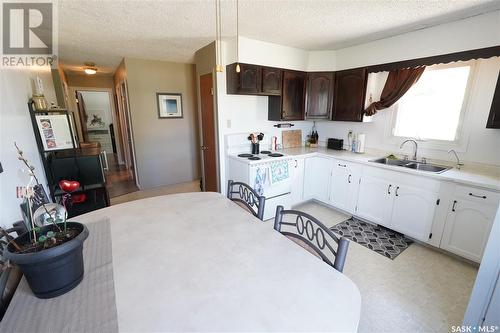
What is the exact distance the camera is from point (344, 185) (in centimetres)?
321

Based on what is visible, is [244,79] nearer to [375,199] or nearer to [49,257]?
[375,199]

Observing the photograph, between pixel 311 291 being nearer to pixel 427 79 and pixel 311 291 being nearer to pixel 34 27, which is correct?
pixel 427 79

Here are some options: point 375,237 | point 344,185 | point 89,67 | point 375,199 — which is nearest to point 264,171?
point 344,185

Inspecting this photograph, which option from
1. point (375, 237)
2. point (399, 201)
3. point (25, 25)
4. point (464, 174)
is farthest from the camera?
point (375, 237)

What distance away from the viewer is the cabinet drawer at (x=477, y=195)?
198cm

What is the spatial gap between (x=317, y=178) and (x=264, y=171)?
3.56 feet

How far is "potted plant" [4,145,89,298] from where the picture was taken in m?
0.75

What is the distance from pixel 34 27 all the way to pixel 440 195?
4.58 m

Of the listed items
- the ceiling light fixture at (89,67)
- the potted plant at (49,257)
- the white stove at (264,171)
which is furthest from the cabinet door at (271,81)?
the ceiling light fixture at (89,67)

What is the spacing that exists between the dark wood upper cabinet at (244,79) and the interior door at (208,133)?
36 centimetres

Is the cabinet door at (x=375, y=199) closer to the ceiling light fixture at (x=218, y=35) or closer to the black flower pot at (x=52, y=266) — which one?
the ceiling light fixture at (x=218, y=35)

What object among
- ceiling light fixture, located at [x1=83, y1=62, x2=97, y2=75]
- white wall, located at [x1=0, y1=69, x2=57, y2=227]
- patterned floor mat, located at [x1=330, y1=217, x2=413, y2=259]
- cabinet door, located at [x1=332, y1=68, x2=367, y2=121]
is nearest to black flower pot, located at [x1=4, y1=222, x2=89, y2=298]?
white wall, located at [x1=0, y1=69, x2=57, y2=227]

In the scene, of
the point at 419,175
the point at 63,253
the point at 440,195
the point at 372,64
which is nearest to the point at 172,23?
the point at 63,253

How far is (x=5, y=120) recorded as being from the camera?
1572 millimetres
